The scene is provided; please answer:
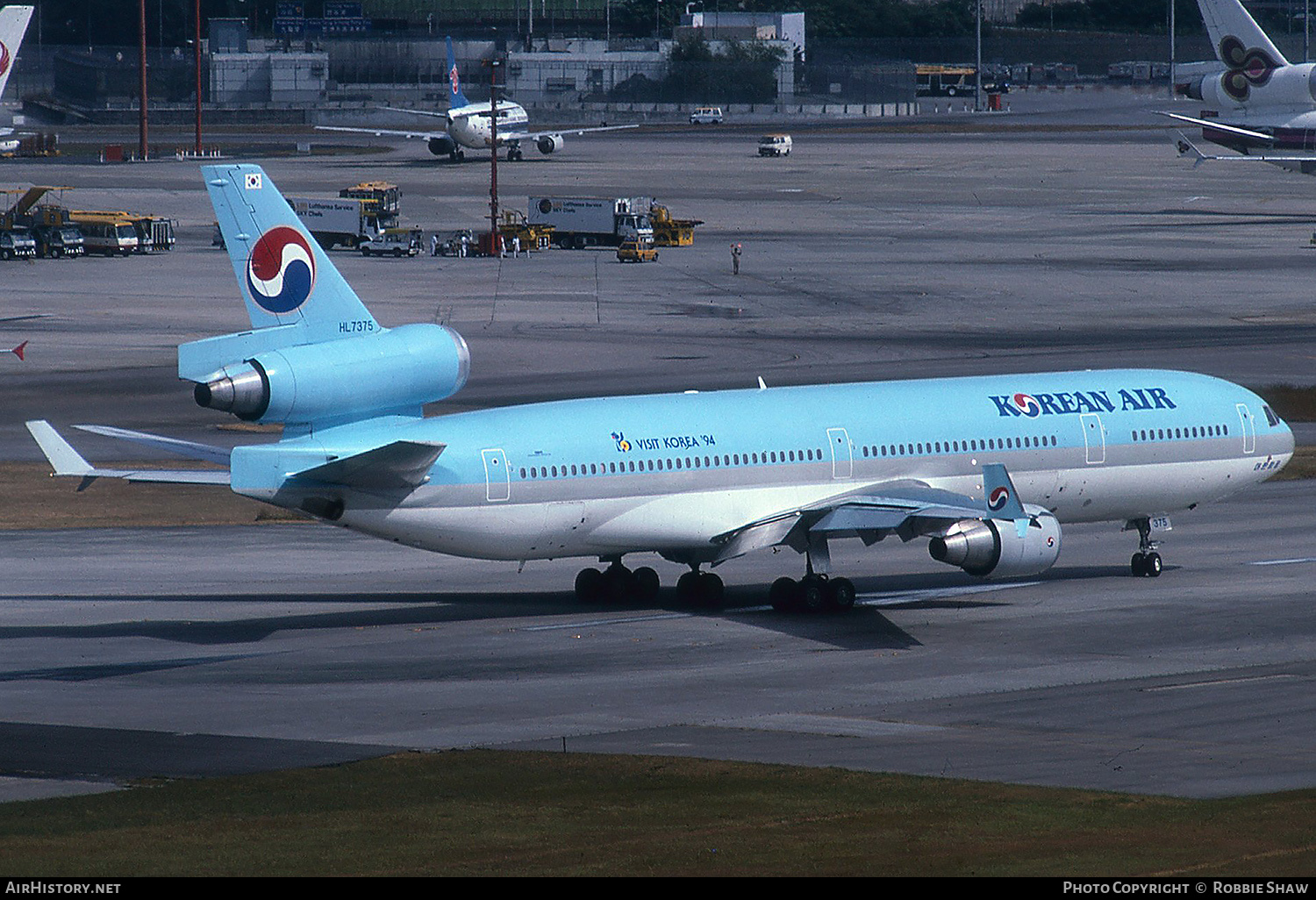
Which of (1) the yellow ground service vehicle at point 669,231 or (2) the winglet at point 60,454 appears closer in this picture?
(2) the winglet at point 60,454

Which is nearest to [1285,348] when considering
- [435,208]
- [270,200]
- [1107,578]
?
[1107,578]

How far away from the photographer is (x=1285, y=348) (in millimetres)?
94750

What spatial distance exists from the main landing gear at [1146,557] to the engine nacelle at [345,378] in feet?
64.0

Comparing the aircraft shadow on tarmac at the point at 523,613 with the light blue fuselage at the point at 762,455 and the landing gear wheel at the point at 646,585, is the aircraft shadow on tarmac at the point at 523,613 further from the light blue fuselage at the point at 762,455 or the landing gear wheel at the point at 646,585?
the light blue fuselage at the point at 762,455

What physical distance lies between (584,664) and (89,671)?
32.9 feet

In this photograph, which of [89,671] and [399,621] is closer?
[89,671]

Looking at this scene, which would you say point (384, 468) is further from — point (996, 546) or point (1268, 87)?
point (1268, 87)

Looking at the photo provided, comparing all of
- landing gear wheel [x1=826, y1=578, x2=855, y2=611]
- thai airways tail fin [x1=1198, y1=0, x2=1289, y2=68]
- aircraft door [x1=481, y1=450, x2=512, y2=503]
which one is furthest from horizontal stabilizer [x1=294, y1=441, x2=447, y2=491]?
thai airways tail fin [x1=1198, y1=0, x2=1289, y2=68]

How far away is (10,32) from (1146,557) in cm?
4028

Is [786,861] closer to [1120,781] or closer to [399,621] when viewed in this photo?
[1120,781]

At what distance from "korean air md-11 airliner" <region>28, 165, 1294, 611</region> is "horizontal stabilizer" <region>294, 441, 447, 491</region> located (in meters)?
0.06

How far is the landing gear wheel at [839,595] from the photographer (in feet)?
149

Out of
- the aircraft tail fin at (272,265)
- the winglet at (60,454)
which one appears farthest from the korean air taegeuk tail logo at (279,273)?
the winglet at (60,454)

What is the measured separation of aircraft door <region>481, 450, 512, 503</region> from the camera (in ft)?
139
